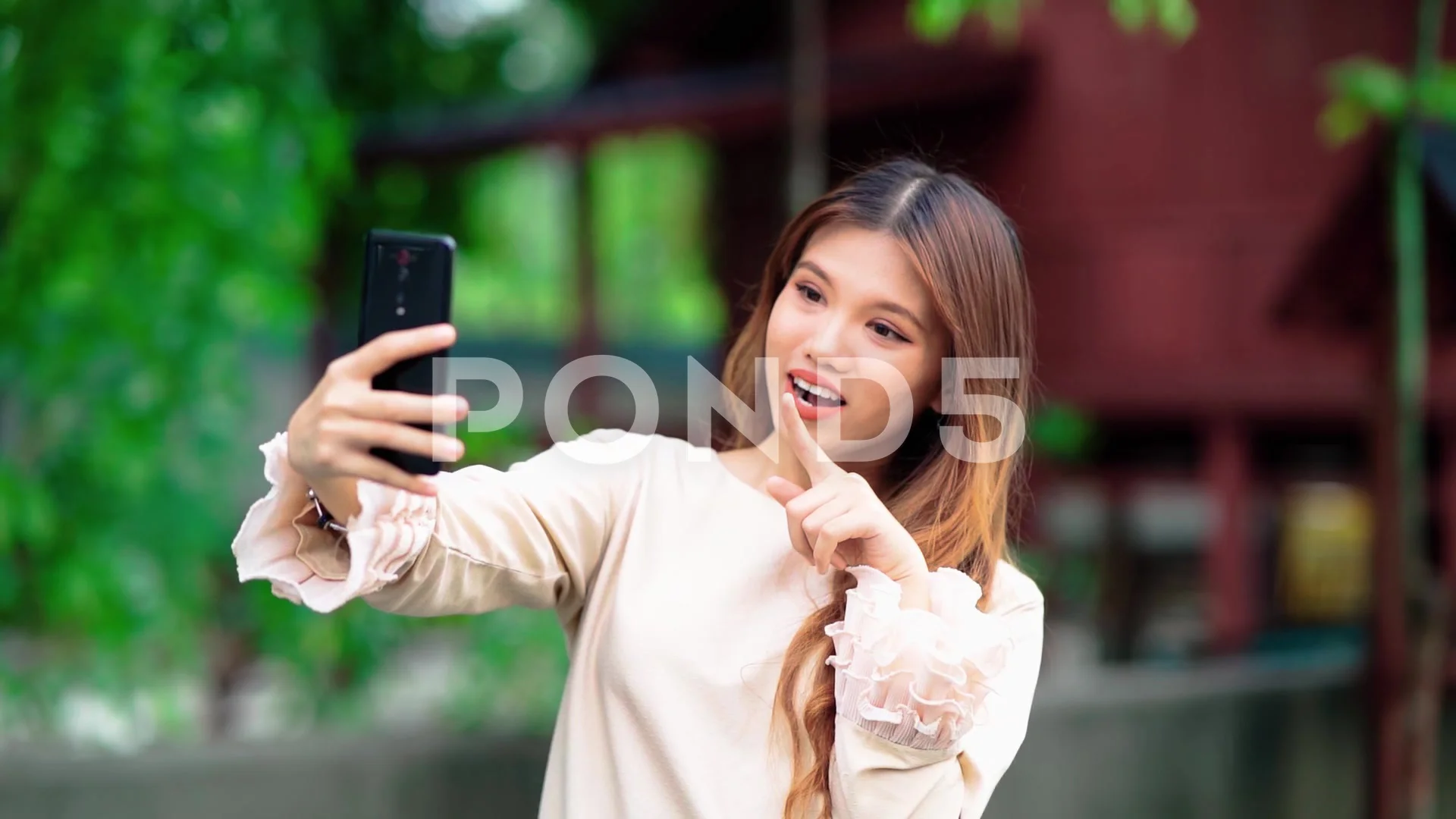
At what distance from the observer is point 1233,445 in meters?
7.44

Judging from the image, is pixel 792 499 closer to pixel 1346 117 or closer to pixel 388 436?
pixel 388 436

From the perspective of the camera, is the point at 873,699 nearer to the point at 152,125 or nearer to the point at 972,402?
the point at 972,402

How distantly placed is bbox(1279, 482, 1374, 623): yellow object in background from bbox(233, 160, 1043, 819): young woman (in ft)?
27.1

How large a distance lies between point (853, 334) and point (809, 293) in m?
0.09

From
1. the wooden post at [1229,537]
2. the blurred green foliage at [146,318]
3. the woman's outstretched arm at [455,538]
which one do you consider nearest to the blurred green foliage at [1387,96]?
the blurred green foliage at [146,318]

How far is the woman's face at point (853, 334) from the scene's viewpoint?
157 centimetres

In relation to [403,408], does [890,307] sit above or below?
above

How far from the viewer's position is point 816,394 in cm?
158

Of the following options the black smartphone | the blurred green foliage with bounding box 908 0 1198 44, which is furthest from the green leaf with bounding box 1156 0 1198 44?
the black smartphone

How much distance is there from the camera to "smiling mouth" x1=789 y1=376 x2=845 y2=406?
157 centimetres

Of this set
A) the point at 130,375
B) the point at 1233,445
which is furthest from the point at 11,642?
the point at 1233,445

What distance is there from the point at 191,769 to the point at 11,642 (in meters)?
2.23

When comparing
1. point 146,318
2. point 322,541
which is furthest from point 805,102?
point 322,541

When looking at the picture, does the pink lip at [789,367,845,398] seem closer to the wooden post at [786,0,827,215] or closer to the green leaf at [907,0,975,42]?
the green leaf at [907,0,975,42]
